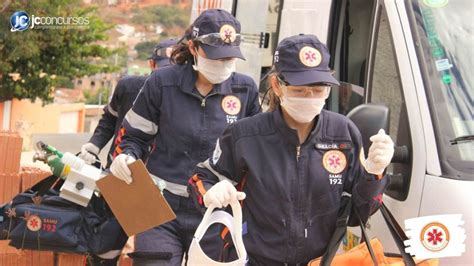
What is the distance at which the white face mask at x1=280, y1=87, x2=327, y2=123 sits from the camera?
296cm

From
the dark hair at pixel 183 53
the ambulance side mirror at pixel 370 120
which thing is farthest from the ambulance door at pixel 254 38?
the ambulance side mirror at pixel 370 120

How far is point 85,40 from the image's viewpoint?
18438mm

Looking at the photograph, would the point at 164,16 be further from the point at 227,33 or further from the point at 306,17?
the point at 227,33

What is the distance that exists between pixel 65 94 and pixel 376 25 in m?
18.6

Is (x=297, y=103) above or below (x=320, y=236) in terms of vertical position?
above

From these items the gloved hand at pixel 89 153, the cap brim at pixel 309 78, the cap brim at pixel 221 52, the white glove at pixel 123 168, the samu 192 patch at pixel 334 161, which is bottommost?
the gloved hand at pixel 89 153

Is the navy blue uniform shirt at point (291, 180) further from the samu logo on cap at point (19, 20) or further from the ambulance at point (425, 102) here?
the samu logo on cap at point (19, 20)

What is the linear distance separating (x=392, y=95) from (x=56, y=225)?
73.3 inches

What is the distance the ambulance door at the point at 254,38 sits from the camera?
19.4ft

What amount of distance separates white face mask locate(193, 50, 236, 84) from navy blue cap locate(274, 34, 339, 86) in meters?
0.84

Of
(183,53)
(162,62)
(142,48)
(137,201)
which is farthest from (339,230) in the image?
(142,48)

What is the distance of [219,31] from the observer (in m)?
3.86

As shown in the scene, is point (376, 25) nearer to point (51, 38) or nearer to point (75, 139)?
point (75, 139)

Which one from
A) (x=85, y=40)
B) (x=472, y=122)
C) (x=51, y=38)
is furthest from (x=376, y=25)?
(x=85, y=40)
